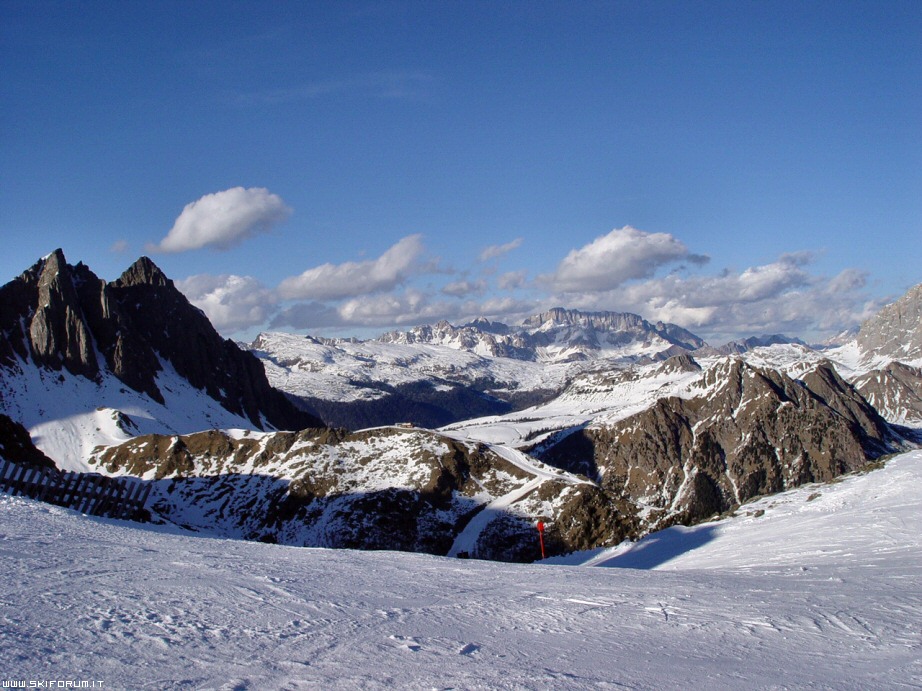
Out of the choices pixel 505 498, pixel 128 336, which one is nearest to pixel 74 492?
pixel 505 498

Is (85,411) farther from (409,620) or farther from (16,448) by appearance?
(409,620)

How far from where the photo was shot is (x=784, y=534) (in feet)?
98.4

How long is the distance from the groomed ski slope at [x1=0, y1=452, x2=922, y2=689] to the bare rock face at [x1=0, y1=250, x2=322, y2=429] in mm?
129252

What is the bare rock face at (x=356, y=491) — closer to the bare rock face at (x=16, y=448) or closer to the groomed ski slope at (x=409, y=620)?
the bare rock face at (x=16, y=448)

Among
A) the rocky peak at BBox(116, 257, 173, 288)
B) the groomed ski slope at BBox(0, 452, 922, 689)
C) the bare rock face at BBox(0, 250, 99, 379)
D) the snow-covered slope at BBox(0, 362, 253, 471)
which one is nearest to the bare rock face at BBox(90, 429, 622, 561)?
the snow-covered slope at BBox(0, 362, 253, 471)

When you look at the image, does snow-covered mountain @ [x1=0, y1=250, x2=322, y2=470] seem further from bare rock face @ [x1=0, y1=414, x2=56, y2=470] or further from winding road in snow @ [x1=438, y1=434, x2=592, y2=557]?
winding road in snow @ [x1=438, y1=434, x2=592, y2=557]

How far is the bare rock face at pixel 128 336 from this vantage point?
13262 cm

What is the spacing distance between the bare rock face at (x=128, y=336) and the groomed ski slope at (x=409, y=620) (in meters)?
129

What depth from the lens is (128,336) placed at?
146 metres

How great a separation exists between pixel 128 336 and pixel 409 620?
150745mm

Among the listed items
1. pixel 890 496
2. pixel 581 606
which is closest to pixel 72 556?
pixel 581 606

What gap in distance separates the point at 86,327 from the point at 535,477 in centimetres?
10475

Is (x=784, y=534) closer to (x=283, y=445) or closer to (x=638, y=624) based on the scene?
(x=638, y=624)

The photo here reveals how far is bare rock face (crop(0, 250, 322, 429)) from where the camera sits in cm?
13262
